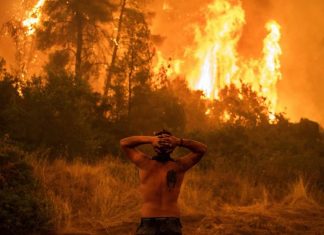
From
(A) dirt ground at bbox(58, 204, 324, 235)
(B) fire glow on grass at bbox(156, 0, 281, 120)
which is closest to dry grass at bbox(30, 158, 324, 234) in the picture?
(A) dirt ground at bbox(58, 204, 324, 235)

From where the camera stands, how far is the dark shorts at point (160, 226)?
4.28 meters

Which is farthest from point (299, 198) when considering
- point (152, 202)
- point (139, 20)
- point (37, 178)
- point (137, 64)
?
point (139, 20)

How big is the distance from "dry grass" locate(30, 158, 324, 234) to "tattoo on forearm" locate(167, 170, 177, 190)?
386 cm

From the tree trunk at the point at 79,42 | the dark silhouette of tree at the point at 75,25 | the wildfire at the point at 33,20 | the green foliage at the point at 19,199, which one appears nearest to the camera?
the green foliage at the point at 19,199

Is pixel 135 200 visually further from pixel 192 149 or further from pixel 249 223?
pixel 192 149

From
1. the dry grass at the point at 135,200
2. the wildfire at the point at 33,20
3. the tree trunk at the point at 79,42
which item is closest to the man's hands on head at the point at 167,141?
the dry grass at the point at 135,200

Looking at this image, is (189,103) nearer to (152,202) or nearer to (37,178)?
(37,178)

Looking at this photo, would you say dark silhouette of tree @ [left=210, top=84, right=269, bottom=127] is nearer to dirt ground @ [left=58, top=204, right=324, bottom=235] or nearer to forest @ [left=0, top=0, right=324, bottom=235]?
forest @ [left=0, top=0, right=324, bottom=235]

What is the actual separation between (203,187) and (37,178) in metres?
4.77

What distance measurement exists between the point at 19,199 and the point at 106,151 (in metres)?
7.82

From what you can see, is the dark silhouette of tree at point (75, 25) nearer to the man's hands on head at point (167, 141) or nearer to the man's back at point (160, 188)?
the man's back at point (160, 188)

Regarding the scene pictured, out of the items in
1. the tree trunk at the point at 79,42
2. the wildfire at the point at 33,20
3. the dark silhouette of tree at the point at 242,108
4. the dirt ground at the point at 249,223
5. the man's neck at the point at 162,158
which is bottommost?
the dirt ground at the point at 249,223

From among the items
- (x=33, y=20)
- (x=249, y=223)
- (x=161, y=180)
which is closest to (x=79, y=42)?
(x=33, y=20)

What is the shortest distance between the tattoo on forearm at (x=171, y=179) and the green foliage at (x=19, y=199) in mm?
3689
